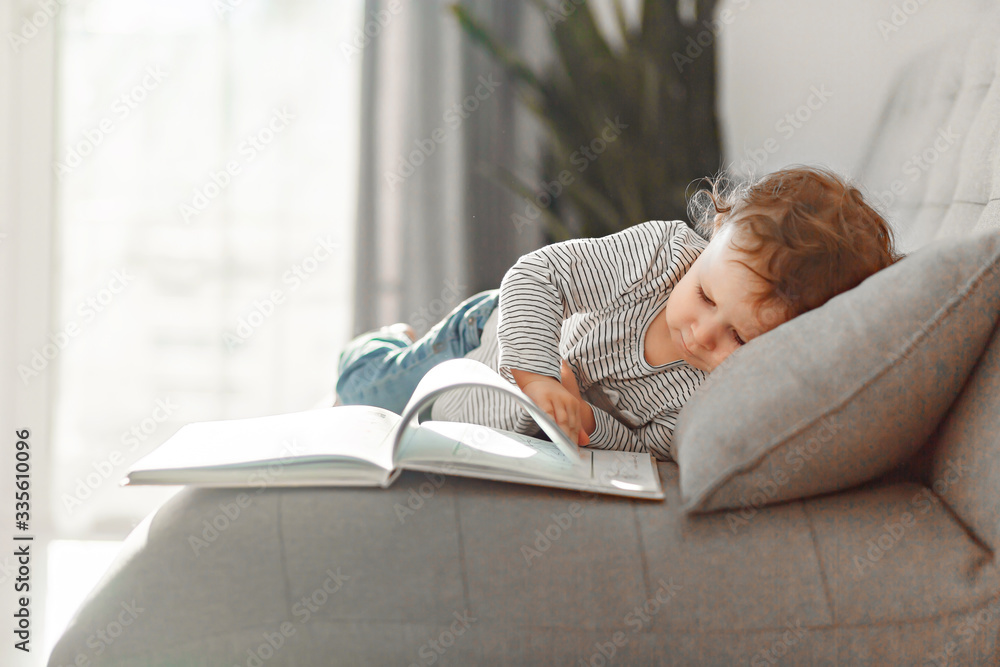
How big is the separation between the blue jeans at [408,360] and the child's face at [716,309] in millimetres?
402

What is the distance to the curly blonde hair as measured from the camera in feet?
2.92

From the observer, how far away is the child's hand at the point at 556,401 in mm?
943

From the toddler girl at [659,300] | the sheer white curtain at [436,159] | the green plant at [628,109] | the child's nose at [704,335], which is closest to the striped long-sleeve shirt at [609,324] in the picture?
the toddler girl at [659,300]

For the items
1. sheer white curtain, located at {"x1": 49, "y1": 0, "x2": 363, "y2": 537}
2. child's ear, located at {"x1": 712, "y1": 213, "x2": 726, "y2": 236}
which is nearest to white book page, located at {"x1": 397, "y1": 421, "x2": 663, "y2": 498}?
child's ear, located at {"x1": 712, "y1": 213, "x2": 726, "y2": 236}

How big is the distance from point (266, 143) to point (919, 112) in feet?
5.91

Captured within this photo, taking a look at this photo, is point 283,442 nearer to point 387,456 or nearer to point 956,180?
point 387,456

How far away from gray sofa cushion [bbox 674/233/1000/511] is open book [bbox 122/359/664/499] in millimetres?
94

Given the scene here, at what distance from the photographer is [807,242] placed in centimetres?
89

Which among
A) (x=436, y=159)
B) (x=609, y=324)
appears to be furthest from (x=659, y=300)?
(x=436, y=159)

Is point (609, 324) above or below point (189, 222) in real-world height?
below

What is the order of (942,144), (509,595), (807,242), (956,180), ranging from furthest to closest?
(942,144)
(956,180)
(807,242)
(509,595)

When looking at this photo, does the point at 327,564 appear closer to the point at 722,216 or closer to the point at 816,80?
the point at 722,216

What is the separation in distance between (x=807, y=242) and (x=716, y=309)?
136mm

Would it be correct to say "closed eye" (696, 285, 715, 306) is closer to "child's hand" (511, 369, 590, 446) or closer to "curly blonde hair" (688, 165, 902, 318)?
"curly blonde hair" (688, 165, 902, 318)
